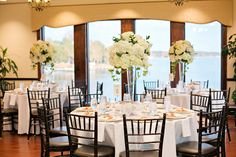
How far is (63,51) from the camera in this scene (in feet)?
34.5

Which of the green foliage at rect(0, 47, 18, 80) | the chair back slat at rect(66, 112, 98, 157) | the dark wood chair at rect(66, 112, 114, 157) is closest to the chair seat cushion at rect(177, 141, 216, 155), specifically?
the dark wood chair at rect(66, 112, 114, 157)

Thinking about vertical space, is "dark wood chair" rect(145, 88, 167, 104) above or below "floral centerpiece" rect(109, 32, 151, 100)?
below

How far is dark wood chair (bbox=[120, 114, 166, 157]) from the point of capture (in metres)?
3.92

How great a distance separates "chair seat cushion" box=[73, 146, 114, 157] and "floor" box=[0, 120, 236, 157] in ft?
6.83

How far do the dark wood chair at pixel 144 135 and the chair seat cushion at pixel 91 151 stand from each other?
189 mm

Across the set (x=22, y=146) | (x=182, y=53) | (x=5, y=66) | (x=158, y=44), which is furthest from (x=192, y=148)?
(x=5, y=66)

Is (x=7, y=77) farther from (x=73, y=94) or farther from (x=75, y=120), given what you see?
(x=75, y=120)

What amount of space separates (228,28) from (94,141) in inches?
244

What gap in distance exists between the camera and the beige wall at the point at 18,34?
10.6m

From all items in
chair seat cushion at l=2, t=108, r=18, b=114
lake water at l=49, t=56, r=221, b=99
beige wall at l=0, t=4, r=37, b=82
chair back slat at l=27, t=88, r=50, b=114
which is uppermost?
beige wall at l=0, t=4, r=37, b=82

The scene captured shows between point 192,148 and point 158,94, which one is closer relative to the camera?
point 192,148

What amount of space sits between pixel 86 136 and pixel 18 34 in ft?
22.9

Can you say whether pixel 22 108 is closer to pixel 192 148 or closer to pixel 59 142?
pixel 59 142

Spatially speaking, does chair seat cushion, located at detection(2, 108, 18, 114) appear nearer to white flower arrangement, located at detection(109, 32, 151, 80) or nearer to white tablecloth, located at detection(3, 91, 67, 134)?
white tablecloth, located at detection(3, 91, 67, 134)
